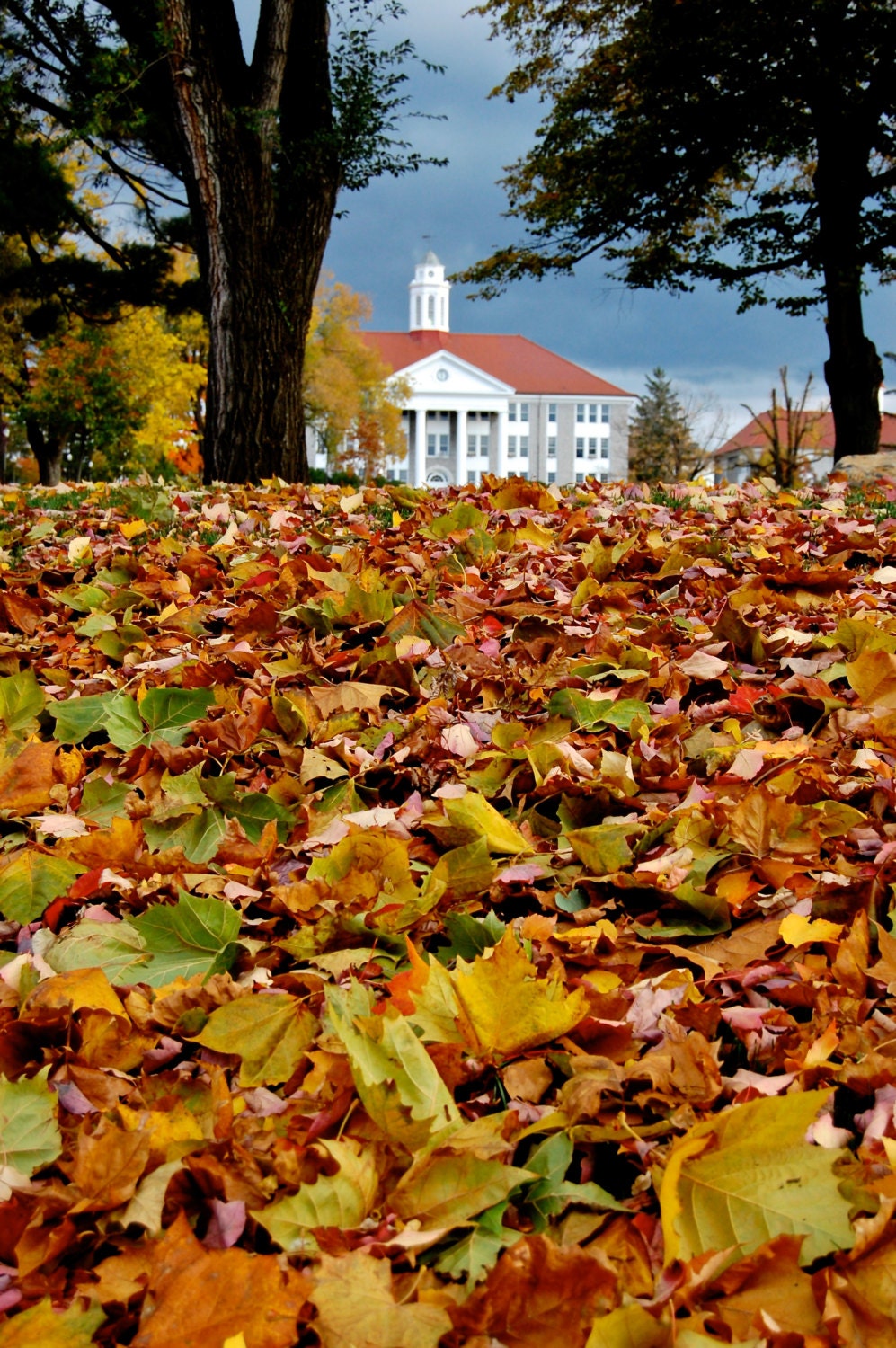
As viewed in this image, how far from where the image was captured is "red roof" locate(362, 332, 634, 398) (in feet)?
267

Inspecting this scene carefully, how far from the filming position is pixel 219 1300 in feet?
3.59

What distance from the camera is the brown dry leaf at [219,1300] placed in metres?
1.07

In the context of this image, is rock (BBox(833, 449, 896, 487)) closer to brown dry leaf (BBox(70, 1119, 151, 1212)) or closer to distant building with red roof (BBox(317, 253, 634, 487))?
brown dry leaf (BBox(70, 1119, 151, 1212))

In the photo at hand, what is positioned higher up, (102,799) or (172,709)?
(172,709)

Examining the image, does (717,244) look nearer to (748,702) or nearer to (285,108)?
(285,108)

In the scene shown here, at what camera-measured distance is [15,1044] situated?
1.55 meters

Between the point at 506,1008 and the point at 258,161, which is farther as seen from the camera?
the point at 258,161

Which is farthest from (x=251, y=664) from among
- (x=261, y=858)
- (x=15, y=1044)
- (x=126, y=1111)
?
(x=126, y=1111)

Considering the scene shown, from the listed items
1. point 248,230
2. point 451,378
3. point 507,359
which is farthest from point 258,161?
point 507,359

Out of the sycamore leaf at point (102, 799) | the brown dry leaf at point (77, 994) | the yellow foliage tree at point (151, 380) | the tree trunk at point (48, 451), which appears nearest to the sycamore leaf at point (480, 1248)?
the brown dry leaf at point (77, 994)

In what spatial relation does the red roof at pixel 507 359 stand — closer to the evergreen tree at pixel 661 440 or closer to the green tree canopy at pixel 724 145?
the evergreen tree at pixel 661 440

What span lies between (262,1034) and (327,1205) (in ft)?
1.16

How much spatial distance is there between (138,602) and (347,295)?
162ft

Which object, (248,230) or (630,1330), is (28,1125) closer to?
(630,1330)
